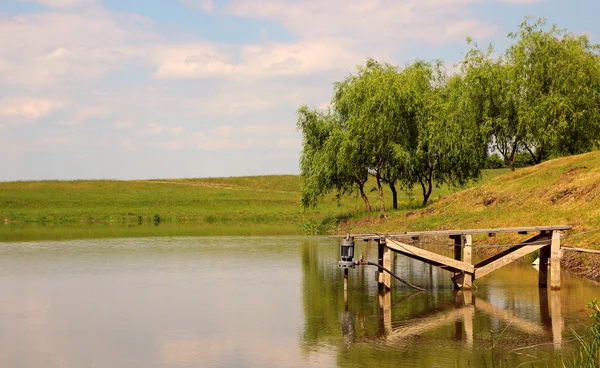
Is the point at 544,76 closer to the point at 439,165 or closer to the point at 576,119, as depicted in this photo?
the point at 576,119

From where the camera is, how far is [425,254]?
88.2 ft

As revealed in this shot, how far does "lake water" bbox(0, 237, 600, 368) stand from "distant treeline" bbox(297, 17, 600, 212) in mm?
25151

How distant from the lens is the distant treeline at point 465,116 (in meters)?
62.1

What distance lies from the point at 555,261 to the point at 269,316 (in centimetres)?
1087

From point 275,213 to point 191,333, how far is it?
6359 cm

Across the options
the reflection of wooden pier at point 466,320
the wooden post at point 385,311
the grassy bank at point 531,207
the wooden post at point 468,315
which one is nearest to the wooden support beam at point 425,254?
the wooden post at point 468,315

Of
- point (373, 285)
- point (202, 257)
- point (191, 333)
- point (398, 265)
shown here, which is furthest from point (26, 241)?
point (191, 333)

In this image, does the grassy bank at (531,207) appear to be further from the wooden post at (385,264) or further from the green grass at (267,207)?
the wooden post at (385,264)

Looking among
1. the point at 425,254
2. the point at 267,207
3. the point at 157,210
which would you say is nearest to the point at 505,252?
the point at 425,254

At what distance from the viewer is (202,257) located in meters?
42.3

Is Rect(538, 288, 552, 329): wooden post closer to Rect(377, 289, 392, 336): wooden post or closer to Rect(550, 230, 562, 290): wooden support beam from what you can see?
Rect(550, 230, 562, 290): wooden support beam

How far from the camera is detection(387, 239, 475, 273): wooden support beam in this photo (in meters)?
26.6

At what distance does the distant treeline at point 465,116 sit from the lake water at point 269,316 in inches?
990

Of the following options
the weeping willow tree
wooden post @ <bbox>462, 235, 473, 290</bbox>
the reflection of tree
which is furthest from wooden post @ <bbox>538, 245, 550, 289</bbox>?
the weeping willow tree
